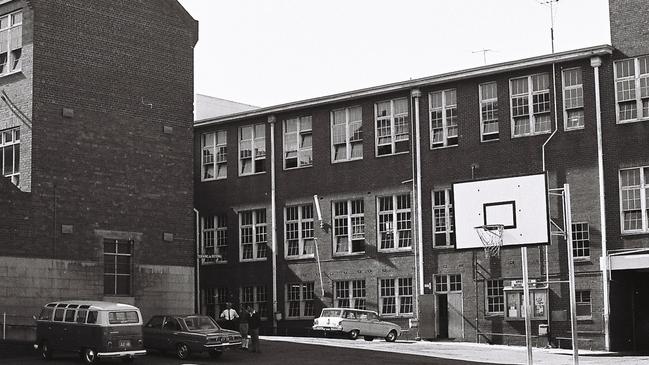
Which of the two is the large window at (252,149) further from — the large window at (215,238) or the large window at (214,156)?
the large window at (215,238)

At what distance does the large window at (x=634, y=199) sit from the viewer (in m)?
43.7

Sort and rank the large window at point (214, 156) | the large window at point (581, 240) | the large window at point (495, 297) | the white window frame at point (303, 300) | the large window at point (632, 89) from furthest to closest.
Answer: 1. the large window at point (214, 156)
2. the white window frame at point (303, 300)
3. the large window at point (495, 297)
4. the large window at point (581, 240)
5. the large window at point (632, 89)

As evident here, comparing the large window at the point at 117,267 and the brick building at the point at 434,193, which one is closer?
the large window at the point at 117,267

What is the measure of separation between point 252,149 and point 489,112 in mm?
14191

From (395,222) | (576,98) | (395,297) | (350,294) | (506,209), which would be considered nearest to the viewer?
(506,209)

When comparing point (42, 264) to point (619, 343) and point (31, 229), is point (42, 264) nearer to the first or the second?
point (31, 229)

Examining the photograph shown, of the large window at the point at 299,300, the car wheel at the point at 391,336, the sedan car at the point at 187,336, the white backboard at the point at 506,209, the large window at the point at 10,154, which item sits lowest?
the car wheel at the point at 391,336

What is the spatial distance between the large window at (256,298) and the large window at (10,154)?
1712 cm

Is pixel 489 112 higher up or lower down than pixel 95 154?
higher up

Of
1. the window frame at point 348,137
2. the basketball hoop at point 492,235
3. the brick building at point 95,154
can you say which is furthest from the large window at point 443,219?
the basketball hoop at point 492,235

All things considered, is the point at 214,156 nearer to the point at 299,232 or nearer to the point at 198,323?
the point at 299,232

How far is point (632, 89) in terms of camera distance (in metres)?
44.5

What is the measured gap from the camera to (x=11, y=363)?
32.8m

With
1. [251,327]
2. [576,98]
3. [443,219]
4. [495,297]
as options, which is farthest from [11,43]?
[576,98]
